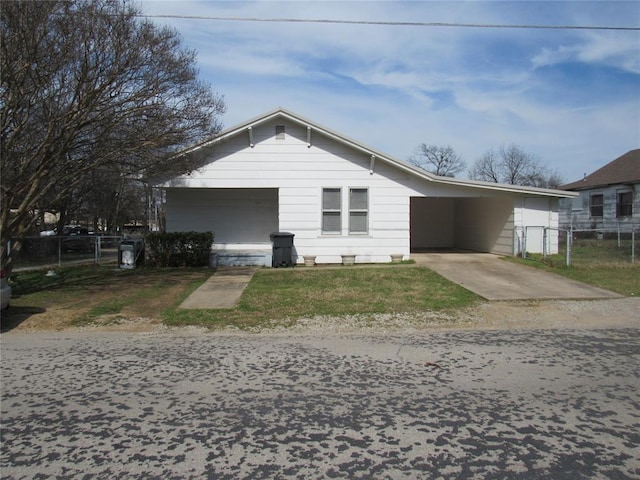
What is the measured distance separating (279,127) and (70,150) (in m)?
7.29

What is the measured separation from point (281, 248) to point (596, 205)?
21737 millimetres

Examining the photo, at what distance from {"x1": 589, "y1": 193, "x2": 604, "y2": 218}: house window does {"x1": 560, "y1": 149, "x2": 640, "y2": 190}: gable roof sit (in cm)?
74

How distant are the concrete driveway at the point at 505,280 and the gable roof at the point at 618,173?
1369 centimetres

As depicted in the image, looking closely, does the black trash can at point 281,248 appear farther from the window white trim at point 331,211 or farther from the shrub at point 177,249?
the shrub at point 177,249

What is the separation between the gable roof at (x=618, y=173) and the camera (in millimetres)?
26312

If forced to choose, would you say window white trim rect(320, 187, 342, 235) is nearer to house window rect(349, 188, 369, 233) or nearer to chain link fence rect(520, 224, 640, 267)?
house window rect(349, 188, 369, 233)

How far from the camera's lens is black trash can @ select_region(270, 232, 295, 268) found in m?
16.1

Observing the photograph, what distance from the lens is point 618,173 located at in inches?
1096

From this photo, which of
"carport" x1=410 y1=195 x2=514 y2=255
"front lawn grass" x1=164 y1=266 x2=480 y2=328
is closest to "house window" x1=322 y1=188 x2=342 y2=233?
"front lawn grass" x1=164 y1=266 x2=480 y2=328

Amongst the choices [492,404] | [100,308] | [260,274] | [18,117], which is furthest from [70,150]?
[492,404]

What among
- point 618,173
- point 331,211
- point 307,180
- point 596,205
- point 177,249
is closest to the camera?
point 177,249

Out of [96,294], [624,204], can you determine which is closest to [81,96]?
[96,294]

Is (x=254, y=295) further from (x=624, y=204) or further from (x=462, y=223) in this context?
(x=624, y=204)

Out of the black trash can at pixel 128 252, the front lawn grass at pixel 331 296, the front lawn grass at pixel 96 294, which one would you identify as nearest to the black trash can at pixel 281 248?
the front lawn grass at pixel 331 296
